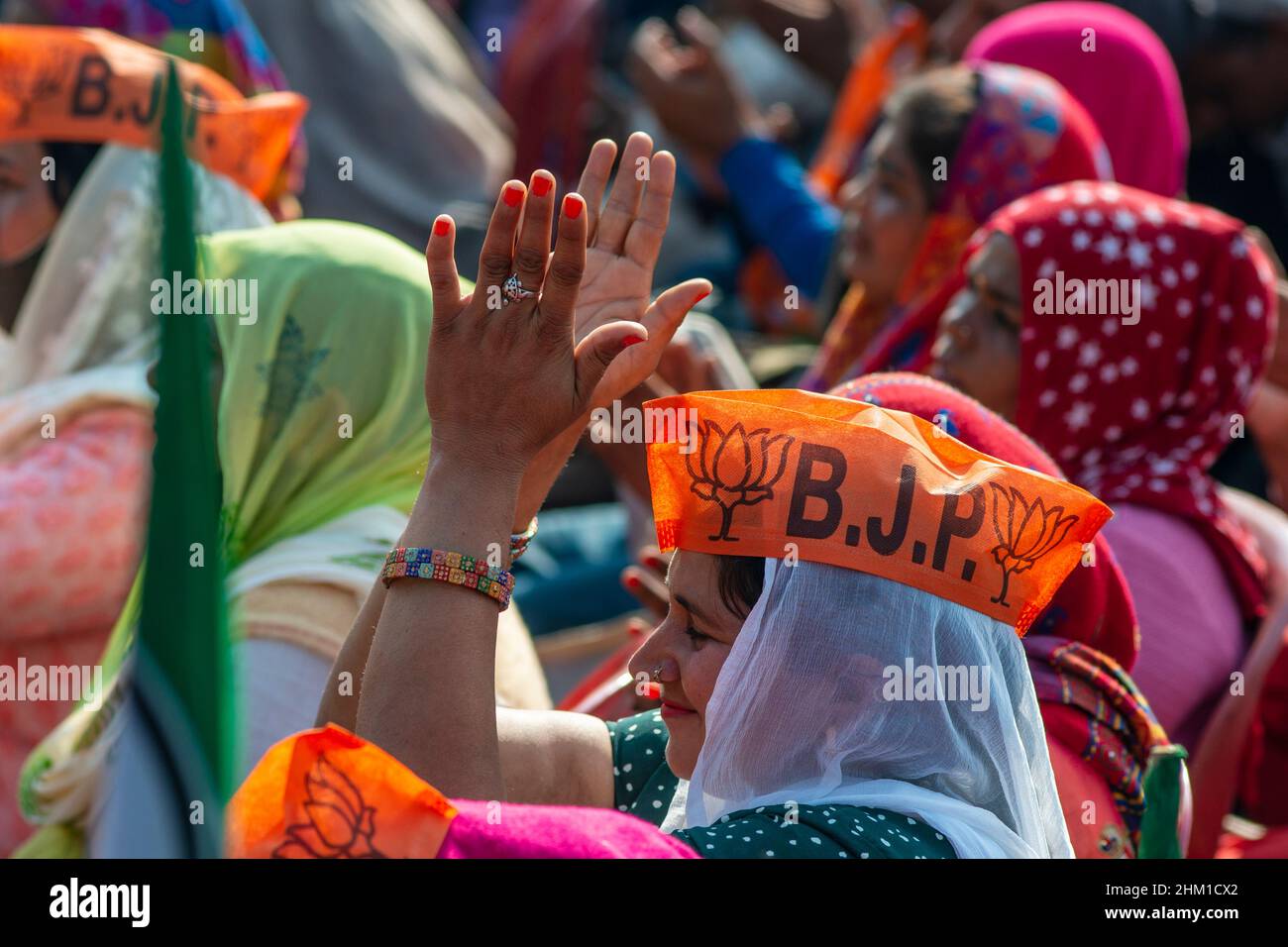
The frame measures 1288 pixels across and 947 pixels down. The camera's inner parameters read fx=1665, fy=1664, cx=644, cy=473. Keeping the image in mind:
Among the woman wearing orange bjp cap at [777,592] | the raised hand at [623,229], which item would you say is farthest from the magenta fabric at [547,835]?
the raised hand at [623,229]

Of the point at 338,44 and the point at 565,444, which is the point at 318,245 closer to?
the point at 565,444

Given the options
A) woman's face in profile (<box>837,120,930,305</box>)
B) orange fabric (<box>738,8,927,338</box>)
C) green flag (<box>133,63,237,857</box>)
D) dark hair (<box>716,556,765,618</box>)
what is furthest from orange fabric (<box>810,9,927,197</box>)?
green flag (<box>133,63,237,857</box>)

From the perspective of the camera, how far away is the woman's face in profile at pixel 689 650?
5.41ft

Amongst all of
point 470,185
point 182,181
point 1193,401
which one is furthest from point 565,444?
point 470,185

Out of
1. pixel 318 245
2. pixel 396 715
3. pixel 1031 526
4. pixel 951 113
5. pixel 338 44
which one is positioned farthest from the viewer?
pixel 338 44

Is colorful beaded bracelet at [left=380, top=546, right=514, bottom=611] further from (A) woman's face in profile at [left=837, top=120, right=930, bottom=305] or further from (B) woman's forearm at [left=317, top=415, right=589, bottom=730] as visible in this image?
(A) woman's face in profile at [left=837, top=120, right=930, bottom=305]

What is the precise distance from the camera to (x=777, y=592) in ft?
5.21

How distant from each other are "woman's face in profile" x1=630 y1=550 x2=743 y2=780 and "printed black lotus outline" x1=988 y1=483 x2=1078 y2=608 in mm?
262

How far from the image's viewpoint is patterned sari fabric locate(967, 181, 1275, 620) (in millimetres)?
2834

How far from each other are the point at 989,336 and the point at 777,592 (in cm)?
144

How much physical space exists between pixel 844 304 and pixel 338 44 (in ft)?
7.62

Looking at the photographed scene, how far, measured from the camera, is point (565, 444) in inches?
69.3

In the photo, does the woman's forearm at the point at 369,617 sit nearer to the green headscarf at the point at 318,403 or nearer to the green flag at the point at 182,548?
the green headscarf at the point at 318,403

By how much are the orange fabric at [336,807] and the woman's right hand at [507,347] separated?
35cm
